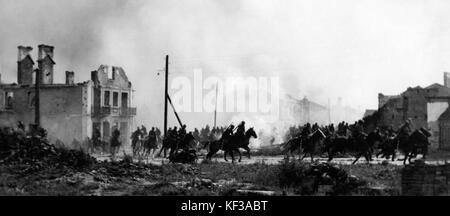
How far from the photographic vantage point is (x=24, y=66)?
4266cm

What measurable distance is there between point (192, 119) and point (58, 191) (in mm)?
52021

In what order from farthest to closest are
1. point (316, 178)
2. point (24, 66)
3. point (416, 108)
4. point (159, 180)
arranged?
point (416, 108) → point (24, 66) → point (159, 180) → point (316, 178)

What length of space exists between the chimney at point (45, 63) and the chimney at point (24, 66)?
78 centimetres

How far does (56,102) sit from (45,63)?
12.2 ft

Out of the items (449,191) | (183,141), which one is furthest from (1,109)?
(449,191)

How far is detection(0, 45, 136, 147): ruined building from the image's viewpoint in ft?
136

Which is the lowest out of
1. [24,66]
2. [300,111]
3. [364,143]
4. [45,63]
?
[364,143]

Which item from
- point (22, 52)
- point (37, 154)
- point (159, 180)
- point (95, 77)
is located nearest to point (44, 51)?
point (22, 52)

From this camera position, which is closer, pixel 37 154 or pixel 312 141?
pixel 37 154

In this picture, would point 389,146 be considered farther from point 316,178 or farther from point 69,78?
point 69,78

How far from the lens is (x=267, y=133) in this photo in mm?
60312

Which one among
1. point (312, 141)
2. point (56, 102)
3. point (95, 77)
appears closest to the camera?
point (312, 141)

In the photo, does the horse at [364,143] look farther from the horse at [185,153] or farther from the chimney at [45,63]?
the chimney at [45,63]

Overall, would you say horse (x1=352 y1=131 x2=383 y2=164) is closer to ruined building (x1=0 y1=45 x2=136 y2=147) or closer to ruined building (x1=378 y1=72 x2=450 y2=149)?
ruined building (x1=0 y1=45 x2=136 y2=147)
